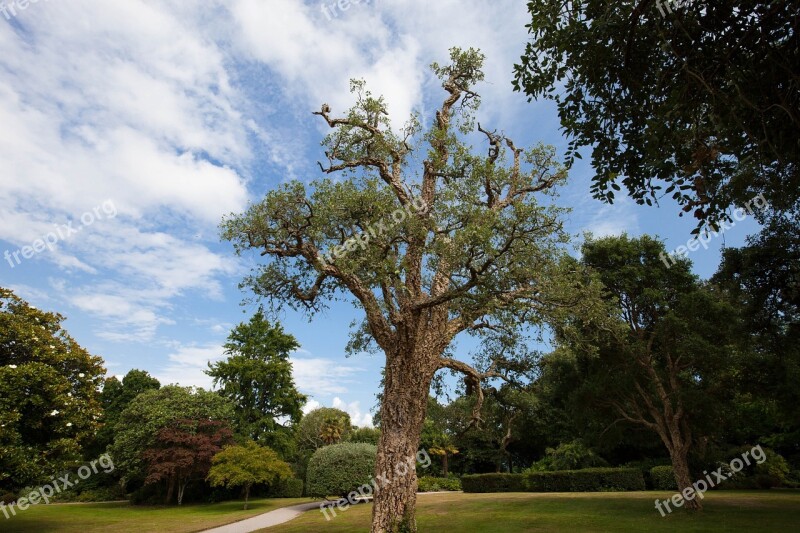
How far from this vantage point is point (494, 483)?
37.6 meters

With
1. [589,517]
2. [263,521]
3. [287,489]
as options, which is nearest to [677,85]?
[589,517]

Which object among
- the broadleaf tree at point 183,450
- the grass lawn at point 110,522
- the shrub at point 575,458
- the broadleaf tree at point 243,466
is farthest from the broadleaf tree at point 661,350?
the broadleaf tree at point 183,450

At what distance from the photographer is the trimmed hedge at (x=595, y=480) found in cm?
3241

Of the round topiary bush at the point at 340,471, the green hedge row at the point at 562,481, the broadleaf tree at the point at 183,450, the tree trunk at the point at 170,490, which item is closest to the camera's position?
the round topiary bush at the point at 340,471

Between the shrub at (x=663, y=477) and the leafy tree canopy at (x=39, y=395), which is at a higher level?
the leafy tree canopy at (x=39, y=395)

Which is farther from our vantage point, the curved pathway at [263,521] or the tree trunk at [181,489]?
the tree trunk at [181,489]

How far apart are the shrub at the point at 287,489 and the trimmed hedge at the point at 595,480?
66.6 ft

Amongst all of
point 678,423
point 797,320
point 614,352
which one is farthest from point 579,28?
point 678,423

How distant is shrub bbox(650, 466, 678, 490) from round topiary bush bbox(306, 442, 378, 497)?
19.3m

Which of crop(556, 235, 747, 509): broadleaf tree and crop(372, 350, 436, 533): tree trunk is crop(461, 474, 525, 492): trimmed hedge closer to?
crop(556, 235, 747, 509): broadleaf tree

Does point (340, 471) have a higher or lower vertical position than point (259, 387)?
lower

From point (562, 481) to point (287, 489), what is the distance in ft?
73.0

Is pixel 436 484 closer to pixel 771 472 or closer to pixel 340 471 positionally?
pixel 340 471

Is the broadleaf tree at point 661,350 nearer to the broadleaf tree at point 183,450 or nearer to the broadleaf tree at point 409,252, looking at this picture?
the broadleaf tree at point 409,252
